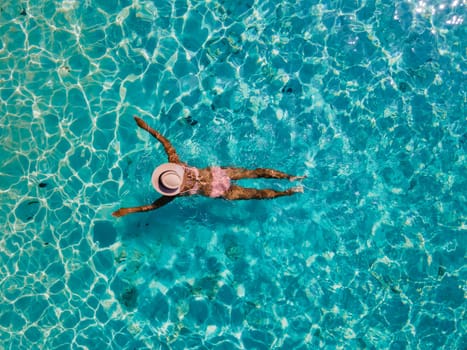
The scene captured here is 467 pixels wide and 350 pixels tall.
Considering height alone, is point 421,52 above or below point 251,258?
above

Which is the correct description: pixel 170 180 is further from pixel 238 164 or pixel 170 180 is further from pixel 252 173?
pixel 238 164

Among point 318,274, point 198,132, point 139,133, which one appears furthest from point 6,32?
point 318,274

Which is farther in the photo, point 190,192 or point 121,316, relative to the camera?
point 121,316

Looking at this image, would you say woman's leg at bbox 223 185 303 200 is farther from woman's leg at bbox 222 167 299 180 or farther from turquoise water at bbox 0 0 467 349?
turquoise water at bbox 0 0 467 349

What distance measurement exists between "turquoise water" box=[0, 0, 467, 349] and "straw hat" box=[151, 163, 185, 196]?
1.81 m

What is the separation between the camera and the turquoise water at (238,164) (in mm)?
8406

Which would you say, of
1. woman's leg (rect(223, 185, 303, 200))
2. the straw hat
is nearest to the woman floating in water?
woman's leg (rect(223, 185, 303, 200))

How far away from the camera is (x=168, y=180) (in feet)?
21.3

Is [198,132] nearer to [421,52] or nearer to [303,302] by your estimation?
[303,302]

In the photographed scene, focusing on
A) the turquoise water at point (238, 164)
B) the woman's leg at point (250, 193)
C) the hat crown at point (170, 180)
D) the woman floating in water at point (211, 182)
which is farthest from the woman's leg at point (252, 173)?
the hat crown at point (170, 180)

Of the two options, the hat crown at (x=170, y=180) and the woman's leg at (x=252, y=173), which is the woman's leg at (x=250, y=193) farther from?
the hat crown at (x=170, y=180)

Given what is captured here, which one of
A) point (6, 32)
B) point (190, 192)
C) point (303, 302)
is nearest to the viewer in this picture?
point (190, 192)

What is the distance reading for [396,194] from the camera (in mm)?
8539

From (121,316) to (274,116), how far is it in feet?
12.7
